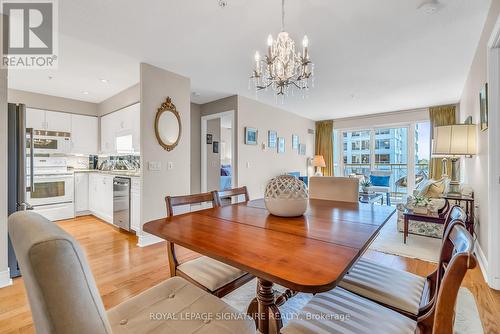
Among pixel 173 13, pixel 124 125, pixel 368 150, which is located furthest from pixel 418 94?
pixel 124 125

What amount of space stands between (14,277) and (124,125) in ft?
8.04

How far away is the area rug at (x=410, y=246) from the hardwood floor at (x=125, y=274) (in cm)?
16

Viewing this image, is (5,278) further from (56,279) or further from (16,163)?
(56,279)

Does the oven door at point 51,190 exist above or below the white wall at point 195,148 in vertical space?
below

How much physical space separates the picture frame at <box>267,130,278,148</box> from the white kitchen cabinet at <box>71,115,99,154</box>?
3577 millimetres

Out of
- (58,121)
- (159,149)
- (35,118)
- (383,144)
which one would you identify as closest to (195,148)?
(159,149)

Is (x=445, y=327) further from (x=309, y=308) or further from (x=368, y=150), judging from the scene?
(x=368, y=150)

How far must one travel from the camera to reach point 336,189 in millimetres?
2158

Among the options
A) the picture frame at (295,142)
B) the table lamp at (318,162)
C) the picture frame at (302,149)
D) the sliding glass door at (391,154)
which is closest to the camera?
the sliding glass door at (391,154)

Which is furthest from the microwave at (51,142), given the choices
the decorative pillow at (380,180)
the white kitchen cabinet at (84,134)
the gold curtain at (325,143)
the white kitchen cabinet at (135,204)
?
the decorative pillow at (380,180)

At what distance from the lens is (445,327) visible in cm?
65

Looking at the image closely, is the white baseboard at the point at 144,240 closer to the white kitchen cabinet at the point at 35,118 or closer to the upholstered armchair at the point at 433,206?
the white kitchen cabinet at the point at 35,118

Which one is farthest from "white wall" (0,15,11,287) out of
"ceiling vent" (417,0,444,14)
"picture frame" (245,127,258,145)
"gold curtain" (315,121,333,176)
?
"gold curtain" (315,121,333,176)

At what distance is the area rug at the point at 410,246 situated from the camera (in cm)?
266
